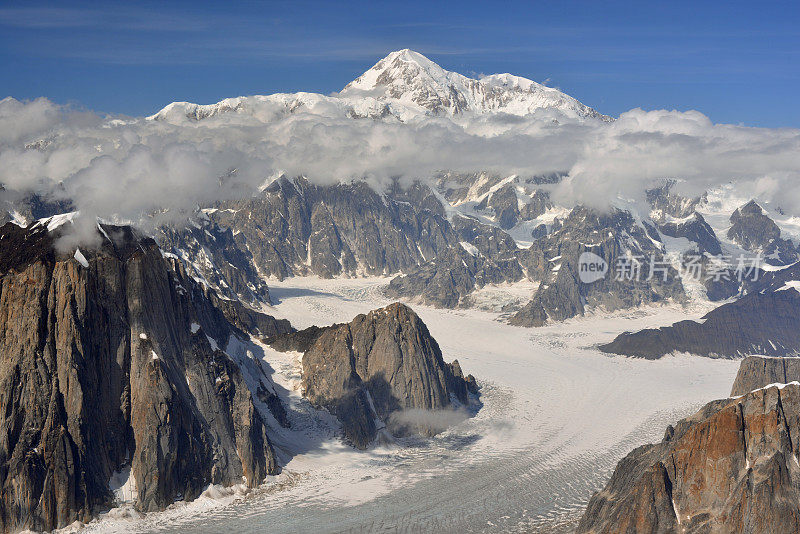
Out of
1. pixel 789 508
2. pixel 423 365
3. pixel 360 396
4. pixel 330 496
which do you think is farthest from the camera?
pixel 423 365

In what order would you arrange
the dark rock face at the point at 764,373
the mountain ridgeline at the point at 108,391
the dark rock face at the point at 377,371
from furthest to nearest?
the dark rock face at the point at 764,373
the dark rock face at the point at 377,371
the mountain ridgeline at the point at 108,391

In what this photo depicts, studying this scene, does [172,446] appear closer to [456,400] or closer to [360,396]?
[360,396]

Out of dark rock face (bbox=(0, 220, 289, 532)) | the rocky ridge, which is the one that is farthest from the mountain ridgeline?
the rocky ridge

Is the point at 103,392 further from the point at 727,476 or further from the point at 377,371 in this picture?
the point at 727,476

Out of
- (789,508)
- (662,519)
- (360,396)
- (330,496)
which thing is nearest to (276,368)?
(360,396)

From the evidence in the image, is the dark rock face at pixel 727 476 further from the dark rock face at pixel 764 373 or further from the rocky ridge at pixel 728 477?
the dark rock face at pixel 764 373

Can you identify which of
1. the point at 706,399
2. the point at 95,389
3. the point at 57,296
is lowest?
the point at 706,399

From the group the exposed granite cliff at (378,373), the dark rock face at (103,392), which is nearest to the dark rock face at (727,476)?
the dark rock face at (103,392)
